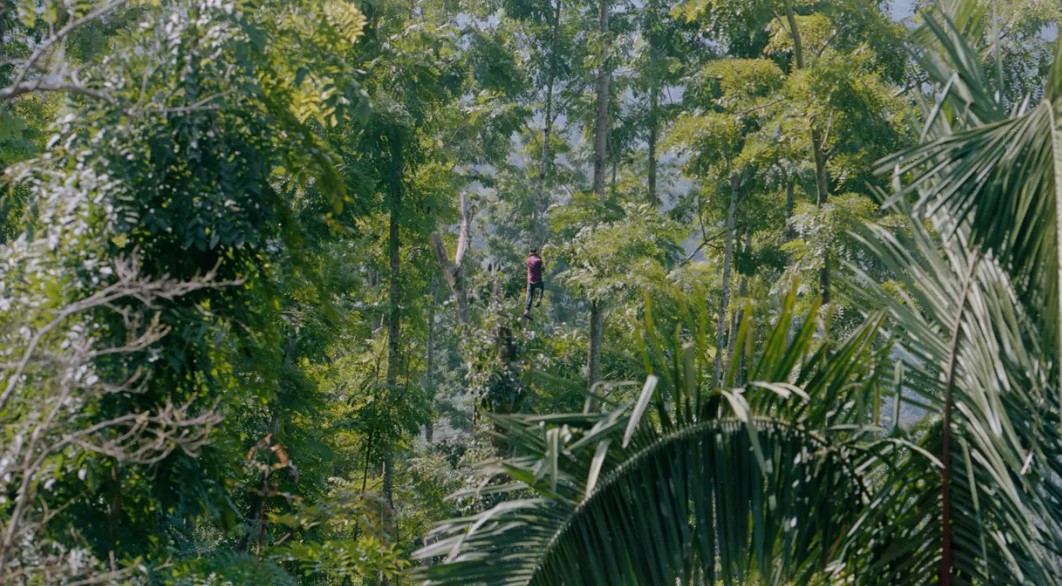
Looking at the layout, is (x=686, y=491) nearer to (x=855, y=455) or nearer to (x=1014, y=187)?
(x=855, y=455)

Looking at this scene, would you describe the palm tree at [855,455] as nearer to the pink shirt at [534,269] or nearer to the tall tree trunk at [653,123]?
the pink shirt at [534,269]

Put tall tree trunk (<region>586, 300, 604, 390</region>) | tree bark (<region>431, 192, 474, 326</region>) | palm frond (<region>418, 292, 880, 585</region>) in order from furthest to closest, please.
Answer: tall tree trunk (<region>586, 300, 604, 390</region>)
tree bark (<region>431, 192, 474, 326</region>)
palm frond (<region>418, 292, 880, 585</region>)

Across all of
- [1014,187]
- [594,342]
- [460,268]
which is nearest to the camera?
[1014,187]

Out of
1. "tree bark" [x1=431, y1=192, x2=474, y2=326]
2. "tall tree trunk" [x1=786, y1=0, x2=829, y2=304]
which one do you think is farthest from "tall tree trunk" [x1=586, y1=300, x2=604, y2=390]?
"tall tree trunk" [x1=786, y1=0, x2=829, y2=304]

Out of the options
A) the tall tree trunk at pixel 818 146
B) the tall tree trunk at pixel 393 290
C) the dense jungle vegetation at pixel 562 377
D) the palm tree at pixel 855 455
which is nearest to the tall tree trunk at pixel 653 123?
the tall tree trunk at pixel 393 290

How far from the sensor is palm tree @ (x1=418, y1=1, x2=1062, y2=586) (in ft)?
10.6

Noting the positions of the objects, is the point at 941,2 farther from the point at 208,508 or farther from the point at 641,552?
the point at 208,508

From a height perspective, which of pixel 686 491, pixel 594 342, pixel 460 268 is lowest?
pixel 686 491

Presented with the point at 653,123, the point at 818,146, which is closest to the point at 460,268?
the point at 818,146

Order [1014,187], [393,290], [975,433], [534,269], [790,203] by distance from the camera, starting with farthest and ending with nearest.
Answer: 1. [790,203]
2. [393,290]
3. [534,269]
4. [975,433]
5. [1014,187]

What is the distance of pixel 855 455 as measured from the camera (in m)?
3.63

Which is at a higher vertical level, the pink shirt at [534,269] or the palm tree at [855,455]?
the pink shirt at [534,269]

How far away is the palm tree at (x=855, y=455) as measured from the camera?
3.24m

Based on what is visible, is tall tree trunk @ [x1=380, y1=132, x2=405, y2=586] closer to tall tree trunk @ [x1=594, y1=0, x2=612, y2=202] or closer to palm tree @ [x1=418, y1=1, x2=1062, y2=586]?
tall tree trunk @ [x1=594, y1=0, x2=612, y2=202]
